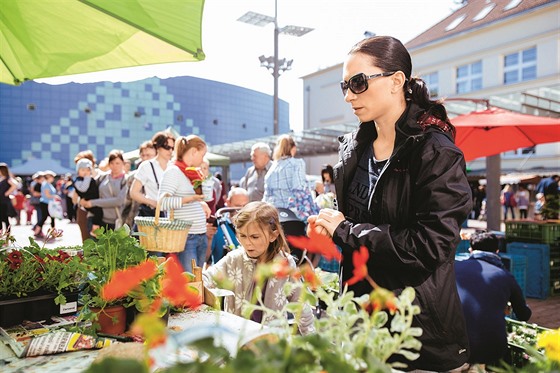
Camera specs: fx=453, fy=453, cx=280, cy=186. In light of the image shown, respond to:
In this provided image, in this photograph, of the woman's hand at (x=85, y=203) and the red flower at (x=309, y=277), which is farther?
the woman's hand at (x=85, y=203)

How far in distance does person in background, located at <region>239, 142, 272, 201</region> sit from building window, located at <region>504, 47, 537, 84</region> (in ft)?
78.2

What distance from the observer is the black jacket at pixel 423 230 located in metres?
1.41

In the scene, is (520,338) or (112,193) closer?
(520,338)

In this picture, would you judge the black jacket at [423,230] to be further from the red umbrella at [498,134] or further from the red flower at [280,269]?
the red umbrella at [498,134]

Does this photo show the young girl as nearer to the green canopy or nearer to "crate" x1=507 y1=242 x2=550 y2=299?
the green canopy

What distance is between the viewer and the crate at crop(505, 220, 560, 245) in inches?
226

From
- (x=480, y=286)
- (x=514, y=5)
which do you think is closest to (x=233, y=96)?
(x=514, y=5)

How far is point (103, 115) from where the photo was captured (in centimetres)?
5250

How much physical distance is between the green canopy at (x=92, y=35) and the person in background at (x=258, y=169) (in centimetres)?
323

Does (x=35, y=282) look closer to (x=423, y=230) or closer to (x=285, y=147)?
(x=423, y=230)

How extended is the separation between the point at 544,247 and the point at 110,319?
5.68 m

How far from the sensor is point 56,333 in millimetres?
1354

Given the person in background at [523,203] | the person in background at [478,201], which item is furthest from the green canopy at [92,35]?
the person in background at [478,201]

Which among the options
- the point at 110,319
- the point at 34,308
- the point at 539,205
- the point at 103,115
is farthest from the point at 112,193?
the point at 103,115
